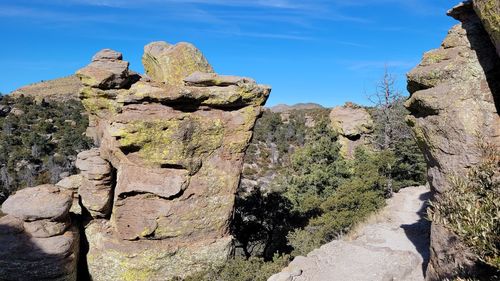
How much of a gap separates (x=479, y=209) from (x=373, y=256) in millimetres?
7893

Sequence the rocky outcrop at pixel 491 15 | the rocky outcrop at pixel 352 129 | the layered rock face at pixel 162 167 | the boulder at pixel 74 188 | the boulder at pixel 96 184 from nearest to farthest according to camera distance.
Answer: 1. the rocky outcrop at pixel 491 15
2. the layered rock face at pixel 162 167
3. the boulder at pixel 96 184
4. the boulder at pixel 74 188
5. the rocky outcrop at pixel 352 129

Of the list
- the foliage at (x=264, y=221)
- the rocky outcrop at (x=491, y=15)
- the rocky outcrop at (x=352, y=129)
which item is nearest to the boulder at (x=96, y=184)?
the foliage at (x=264, y=221)

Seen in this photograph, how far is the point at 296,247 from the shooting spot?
56.0ft

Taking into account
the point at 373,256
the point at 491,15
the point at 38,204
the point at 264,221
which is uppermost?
the point at 491,15

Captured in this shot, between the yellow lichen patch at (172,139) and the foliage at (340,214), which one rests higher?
the yellow lichen patch at (172,139)

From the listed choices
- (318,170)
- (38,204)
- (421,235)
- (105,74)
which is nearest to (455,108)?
(421,235)

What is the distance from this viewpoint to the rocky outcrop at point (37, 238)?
48.3 ft

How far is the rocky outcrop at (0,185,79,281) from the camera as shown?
1473cm

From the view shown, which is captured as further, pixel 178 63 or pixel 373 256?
pixel 178 63

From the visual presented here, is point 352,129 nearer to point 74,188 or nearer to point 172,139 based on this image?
point 172,139

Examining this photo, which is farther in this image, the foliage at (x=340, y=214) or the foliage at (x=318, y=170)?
the foliage at (x=318, y=170)

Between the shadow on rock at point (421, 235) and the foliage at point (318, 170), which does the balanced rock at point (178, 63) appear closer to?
the foliage at point (318, 170)

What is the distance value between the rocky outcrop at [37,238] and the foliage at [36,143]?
25524 millimetres

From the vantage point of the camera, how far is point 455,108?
8.61m
